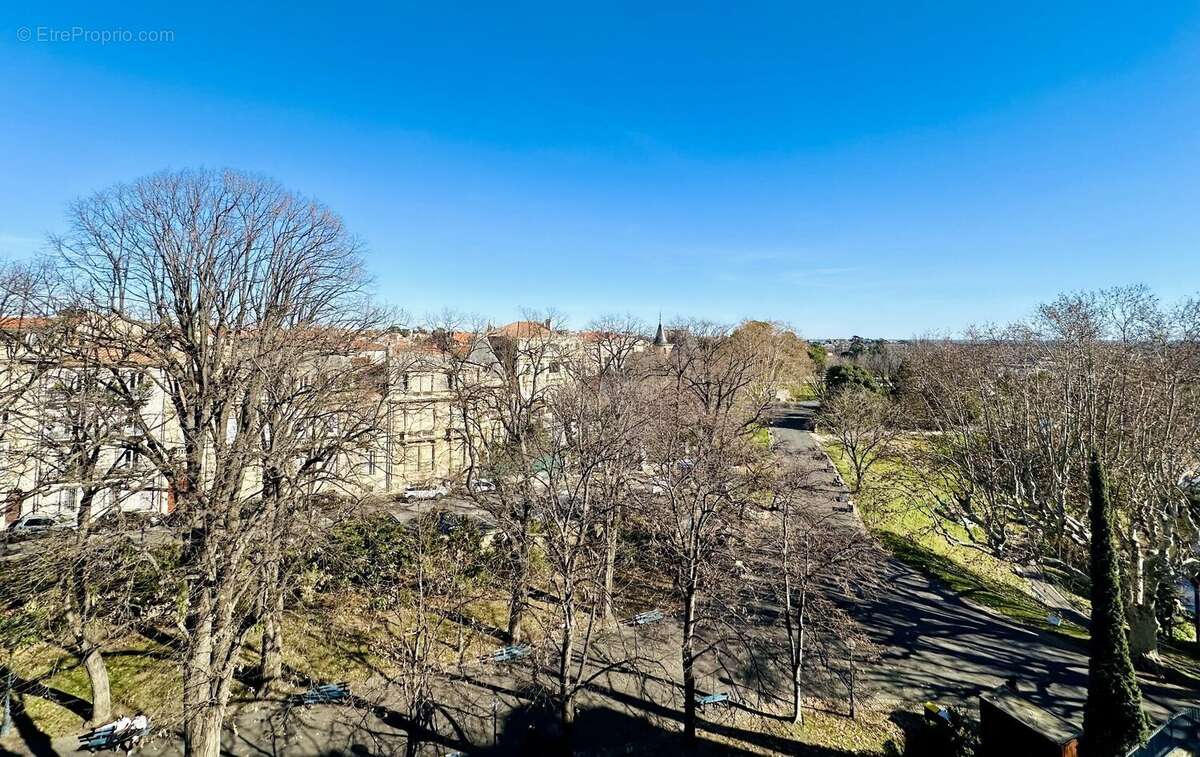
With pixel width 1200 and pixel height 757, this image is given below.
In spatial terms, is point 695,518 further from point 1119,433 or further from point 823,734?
point 1119,433

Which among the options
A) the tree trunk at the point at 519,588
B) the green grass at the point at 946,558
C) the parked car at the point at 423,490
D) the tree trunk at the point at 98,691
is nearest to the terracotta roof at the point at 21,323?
the tree trunk at the point at 98,691

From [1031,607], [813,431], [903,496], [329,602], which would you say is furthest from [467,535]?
[813,431]

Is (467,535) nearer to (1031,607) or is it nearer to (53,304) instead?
(53,304)

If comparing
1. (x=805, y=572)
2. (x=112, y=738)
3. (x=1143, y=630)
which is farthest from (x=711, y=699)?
(x=112, y=738)

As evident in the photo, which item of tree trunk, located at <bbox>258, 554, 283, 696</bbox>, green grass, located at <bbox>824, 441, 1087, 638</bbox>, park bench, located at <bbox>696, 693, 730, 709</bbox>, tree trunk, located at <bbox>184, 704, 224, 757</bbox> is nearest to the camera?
tree trunk, located at <bbox>184, 704, 224, 757</bbox>

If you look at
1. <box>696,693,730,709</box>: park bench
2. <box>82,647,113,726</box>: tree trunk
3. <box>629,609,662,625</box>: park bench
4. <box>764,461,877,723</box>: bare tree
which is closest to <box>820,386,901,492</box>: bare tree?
<box>764,461,877,723</box>: bare tree

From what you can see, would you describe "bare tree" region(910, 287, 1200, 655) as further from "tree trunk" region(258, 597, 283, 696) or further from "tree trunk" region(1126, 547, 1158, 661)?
"tree trunk" region(258, 597, 283, 696)
